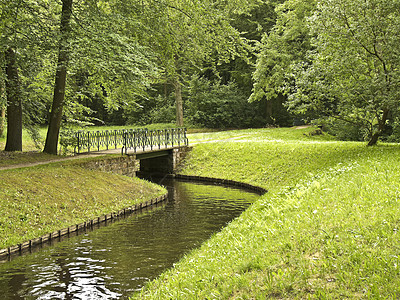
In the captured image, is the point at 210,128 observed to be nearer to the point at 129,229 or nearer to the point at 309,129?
the point at 309,129

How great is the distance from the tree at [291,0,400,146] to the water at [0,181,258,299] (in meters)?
7.08

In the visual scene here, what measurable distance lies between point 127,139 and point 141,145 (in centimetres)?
154

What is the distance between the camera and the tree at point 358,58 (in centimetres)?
1531

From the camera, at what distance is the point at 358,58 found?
16.1m

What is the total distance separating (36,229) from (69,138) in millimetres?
8946

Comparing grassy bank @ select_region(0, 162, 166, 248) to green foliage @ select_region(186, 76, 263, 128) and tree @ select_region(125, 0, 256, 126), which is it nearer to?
tree @ select_region(125, 0, 256, 126)

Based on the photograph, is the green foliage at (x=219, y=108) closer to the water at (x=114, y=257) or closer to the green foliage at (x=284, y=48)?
the green foliage at (x=284, y=48)

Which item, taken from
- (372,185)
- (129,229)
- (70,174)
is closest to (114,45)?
(70,174)

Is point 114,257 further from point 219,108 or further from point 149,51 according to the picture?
point 219,108

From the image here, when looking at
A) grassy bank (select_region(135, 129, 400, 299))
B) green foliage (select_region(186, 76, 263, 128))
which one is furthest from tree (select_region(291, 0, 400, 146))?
green foliage (select_region(186, 76, 263, 128))

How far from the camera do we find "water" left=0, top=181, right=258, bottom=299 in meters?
7.41

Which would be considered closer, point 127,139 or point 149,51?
point 149,51

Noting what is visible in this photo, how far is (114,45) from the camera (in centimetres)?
1293

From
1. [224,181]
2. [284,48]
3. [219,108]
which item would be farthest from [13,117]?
[284,48]
